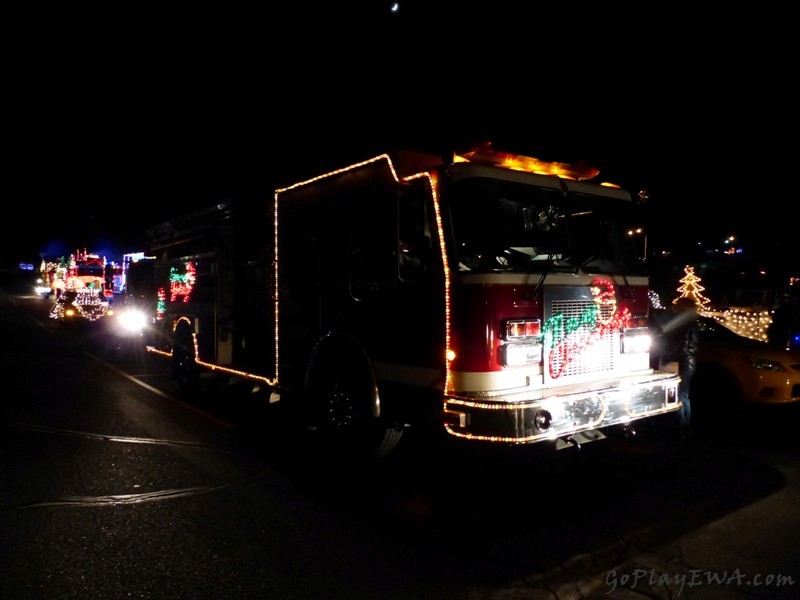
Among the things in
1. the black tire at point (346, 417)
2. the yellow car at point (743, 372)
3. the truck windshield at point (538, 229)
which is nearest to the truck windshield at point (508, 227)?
the truck windshield at point (538, 229)

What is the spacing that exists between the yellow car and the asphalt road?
557mm

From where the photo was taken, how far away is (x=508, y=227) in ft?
17.3

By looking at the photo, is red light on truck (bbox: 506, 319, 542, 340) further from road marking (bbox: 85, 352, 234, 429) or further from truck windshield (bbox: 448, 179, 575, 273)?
road marking (bbox: 85, 352, 234, 429)

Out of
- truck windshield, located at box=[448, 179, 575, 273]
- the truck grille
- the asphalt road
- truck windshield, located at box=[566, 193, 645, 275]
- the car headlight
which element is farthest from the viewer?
the car headlight

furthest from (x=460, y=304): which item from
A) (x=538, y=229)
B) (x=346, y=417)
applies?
(x=346, y=417)

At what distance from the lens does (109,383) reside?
37.4 ft

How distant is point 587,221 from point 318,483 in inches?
133

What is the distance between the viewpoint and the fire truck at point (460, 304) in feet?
16.0

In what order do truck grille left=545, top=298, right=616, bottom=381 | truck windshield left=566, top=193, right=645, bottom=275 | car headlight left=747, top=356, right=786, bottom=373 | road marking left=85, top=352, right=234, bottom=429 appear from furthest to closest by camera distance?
1. car headlight left=747, top=356, right=786, bottom=373
2. road marking left=85, top=352, right=234, bottom=429
3. truck windshield left=566, top=193, right=645, bottom=275
4. truck grille left=545, top=298, right=616, bottom=381

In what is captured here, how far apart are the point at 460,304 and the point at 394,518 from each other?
1.72m

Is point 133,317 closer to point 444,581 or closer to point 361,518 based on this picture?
point 361,518

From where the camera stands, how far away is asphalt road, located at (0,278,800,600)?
3918 mm

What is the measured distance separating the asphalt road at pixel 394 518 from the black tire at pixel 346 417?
0.29m

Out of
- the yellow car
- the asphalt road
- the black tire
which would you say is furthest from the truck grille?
the yellow car
